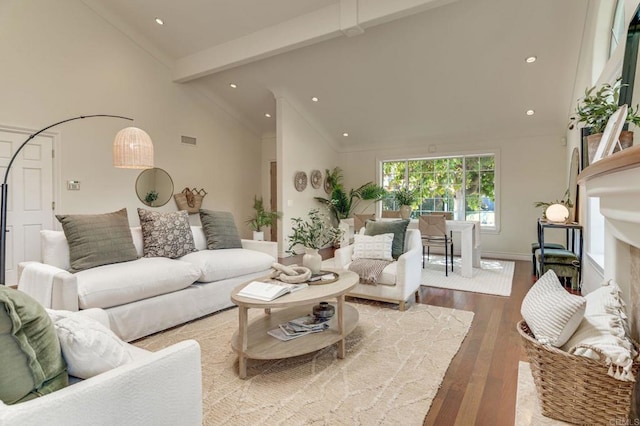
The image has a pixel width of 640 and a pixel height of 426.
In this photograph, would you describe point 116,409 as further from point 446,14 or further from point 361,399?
point 446,14

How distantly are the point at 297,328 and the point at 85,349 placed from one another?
155cm

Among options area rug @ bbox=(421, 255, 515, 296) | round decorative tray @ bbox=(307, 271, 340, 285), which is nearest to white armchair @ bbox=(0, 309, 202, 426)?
round decorative tray @ bbox=(307, 271, 340, 285)

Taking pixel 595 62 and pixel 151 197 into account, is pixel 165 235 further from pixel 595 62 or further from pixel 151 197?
pixel 595 62

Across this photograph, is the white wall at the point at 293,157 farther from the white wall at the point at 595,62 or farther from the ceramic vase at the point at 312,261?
the white wall at the point at 595,62

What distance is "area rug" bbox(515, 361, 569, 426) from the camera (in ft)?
5.11

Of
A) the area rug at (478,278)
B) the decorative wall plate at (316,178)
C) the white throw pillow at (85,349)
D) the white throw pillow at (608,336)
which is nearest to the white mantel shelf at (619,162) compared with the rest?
the white throw pillow at (608,336)

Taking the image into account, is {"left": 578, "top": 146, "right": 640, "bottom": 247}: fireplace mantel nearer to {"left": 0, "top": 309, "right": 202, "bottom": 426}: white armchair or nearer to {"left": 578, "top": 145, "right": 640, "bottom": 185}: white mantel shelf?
{"left": 578, "top": 145, "right": 640, "bottom": 185}: white mantel shelf

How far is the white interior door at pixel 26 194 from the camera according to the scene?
14.0ft

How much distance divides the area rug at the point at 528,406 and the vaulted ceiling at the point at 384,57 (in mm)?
3628

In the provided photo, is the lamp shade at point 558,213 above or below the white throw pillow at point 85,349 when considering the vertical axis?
above

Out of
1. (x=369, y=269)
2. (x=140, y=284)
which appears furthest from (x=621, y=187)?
(x=140, y=284)

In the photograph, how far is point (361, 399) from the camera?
189 cm

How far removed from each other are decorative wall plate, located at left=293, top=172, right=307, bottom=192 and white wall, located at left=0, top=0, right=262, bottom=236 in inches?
67.3

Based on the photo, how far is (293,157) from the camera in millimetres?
6547
